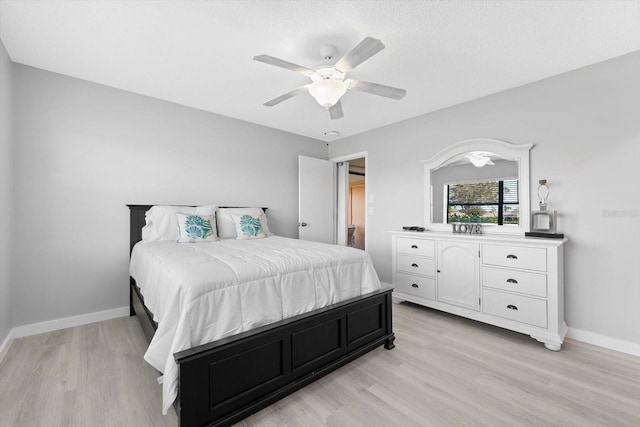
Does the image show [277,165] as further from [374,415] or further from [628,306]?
[628,306]

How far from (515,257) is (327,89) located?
2265 mm

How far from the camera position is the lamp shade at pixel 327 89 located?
86.7 inches

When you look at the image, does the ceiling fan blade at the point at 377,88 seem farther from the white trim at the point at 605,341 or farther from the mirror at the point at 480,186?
the white trim at the point at 605,341

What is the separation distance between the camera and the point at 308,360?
1.86 meters

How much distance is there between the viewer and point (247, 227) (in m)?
3.38

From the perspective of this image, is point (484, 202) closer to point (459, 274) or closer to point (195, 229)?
point (459, 274)

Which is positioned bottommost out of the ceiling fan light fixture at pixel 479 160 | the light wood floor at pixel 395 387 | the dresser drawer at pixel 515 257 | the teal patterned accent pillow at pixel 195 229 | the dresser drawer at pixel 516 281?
the light wood floor at pixel 395 387

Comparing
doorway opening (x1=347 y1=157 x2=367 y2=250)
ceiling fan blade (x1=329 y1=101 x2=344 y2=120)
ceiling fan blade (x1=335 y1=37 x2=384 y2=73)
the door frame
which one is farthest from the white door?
ceiling fan blade (x1=335 y1=37 x2=384 y2=73)

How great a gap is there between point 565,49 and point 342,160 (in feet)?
10.7

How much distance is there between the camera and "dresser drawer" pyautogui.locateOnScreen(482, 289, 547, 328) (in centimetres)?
243

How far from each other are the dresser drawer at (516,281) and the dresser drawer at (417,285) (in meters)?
0.57

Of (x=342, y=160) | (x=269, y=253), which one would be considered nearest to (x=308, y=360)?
(x=269, y=253)

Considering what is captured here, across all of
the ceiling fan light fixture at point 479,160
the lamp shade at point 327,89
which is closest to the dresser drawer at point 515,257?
the ceiling fan light fixture at point 479,160

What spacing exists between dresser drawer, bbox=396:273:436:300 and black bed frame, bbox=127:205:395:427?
42.6 inches
